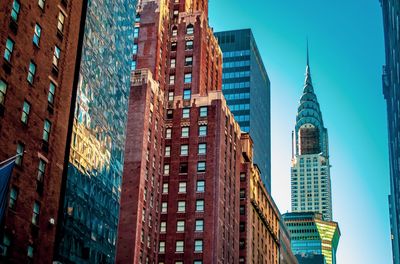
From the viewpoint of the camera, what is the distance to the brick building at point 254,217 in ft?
467

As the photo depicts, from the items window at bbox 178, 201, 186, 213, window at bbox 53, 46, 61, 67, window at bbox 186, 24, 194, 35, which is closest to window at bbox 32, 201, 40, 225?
window at bbox 53, 46, 61, 67

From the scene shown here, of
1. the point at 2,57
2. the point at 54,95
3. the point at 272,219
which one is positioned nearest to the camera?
the point at 2,57

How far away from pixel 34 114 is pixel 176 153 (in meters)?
70.0

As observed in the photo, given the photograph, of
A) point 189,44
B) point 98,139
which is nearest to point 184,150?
point 189,44

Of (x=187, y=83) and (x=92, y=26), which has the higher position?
(x=187, y=83)

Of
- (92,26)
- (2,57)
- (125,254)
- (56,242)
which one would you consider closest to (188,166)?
(125,254)

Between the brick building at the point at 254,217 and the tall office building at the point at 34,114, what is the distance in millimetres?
81440

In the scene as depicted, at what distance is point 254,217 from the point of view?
5965 inches

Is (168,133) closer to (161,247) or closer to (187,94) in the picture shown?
(187,94)

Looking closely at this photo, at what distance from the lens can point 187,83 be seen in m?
137

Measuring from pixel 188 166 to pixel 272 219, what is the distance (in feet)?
179

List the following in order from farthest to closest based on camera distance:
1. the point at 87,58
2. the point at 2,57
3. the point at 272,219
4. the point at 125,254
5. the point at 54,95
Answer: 1. the point at 272,219
2. the point at 125,254
3. the point at 87,58
4. the point at 54,95
5. the point at 2,57

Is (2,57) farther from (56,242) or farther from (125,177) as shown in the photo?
(125,177)

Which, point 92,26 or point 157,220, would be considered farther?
point 157,220
